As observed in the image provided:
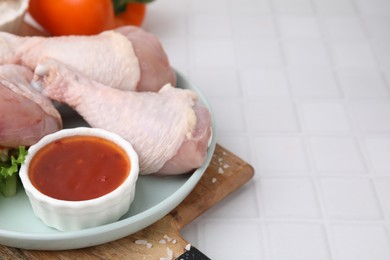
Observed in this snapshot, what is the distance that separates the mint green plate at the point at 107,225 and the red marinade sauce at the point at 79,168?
0.07 m

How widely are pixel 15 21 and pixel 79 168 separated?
62cm

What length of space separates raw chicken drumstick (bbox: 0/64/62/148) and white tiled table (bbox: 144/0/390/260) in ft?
1.26

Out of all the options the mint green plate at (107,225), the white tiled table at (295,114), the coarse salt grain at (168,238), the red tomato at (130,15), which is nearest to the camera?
the mint green plate at (107,225)

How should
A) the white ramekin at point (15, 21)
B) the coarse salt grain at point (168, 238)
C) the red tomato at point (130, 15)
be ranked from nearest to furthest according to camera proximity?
the coarse salt grain at point (168, 238) → the white ramekin at point (15, 21) → the red tomato at point (130, 15)

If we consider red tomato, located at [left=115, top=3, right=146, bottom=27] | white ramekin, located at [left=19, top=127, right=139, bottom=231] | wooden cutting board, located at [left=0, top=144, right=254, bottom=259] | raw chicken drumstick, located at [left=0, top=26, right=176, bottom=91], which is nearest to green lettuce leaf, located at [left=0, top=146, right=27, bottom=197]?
white ramekin, located at [left=19, top=127, right=139, bottom=231]

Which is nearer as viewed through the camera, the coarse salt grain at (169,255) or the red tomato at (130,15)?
the coarse salt grain at (169,255)

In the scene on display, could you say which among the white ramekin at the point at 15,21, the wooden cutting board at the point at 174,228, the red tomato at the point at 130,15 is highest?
the white ramekin at the point at 15,21

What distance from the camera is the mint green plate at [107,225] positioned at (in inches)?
49.0

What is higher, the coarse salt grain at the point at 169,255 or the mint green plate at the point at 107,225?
the mint green plate at the point at 107,225

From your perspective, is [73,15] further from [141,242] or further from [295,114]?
[141,242]

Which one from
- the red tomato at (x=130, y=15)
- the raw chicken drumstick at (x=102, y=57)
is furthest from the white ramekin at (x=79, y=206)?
the red tomato at (x=130, y=15)

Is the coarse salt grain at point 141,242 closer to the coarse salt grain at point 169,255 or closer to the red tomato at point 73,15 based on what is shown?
the coarse salt grain at point 169,255

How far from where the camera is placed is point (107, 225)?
1.26m

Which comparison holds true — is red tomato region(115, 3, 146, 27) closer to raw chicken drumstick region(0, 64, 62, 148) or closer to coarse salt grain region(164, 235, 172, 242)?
raw chicken drumstick region(0, 64, 62, 148)
